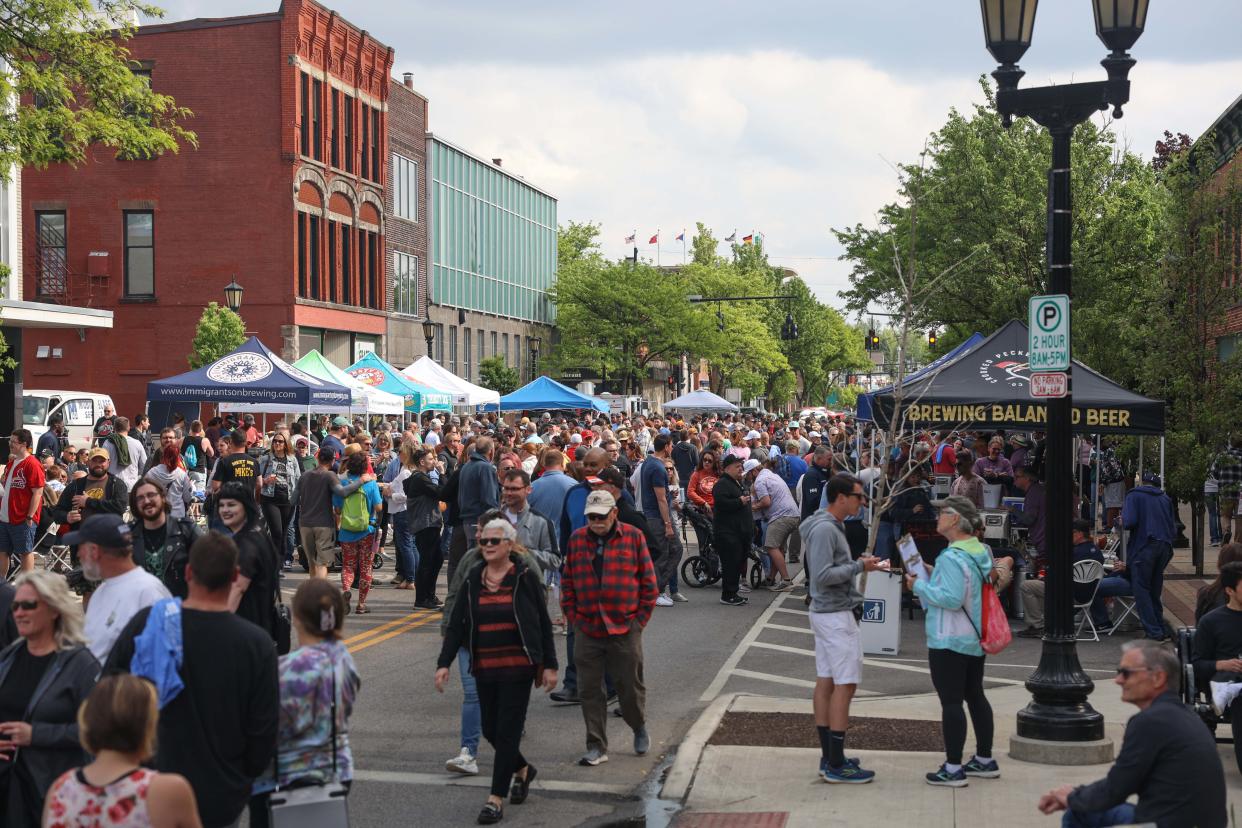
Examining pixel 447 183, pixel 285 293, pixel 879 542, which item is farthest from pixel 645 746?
pixel 447 183

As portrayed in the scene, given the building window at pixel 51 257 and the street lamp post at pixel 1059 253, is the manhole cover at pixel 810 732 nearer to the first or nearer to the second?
the street lamp post at pixel 1059 253

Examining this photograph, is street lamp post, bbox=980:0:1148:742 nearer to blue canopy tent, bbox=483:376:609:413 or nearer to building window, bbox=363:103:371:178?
blue canopy tent, bbox=483:376:609:413

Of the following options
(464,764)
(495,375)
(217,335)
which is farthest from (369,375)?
(495,375)

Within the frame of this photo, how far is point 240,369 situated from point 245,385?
0.49 meters

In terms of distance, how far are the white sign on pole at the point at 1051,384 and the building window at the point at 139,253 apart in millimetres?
41900

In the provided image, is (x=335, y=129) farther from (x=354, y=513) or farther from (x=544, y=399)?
(x=354, y=513)

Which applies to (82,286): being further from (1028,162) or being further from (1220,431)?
(1220,431)

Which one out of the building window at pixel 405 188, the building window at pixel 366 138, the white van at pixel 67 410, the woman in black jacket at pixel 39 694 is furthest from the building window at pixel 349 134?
the woman in black jacket at pixel 39 694

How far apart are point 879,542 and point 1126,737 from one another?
1112 centimetres

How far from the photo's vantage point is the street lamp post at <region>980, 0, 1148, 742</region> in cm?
926

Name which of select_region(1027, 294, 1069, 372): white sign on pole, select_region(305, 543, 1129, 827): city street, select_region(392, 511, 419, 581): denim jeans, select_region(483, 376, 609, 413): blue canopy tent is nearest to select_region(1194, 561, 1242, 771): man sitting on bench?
select_region(1027, 294, 1069, 372): white sign on pole

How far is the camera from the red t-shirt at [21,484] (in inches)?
616

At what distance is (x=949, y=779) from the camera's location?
28.0 ft

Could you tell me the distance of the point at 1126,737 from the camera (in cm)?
560
